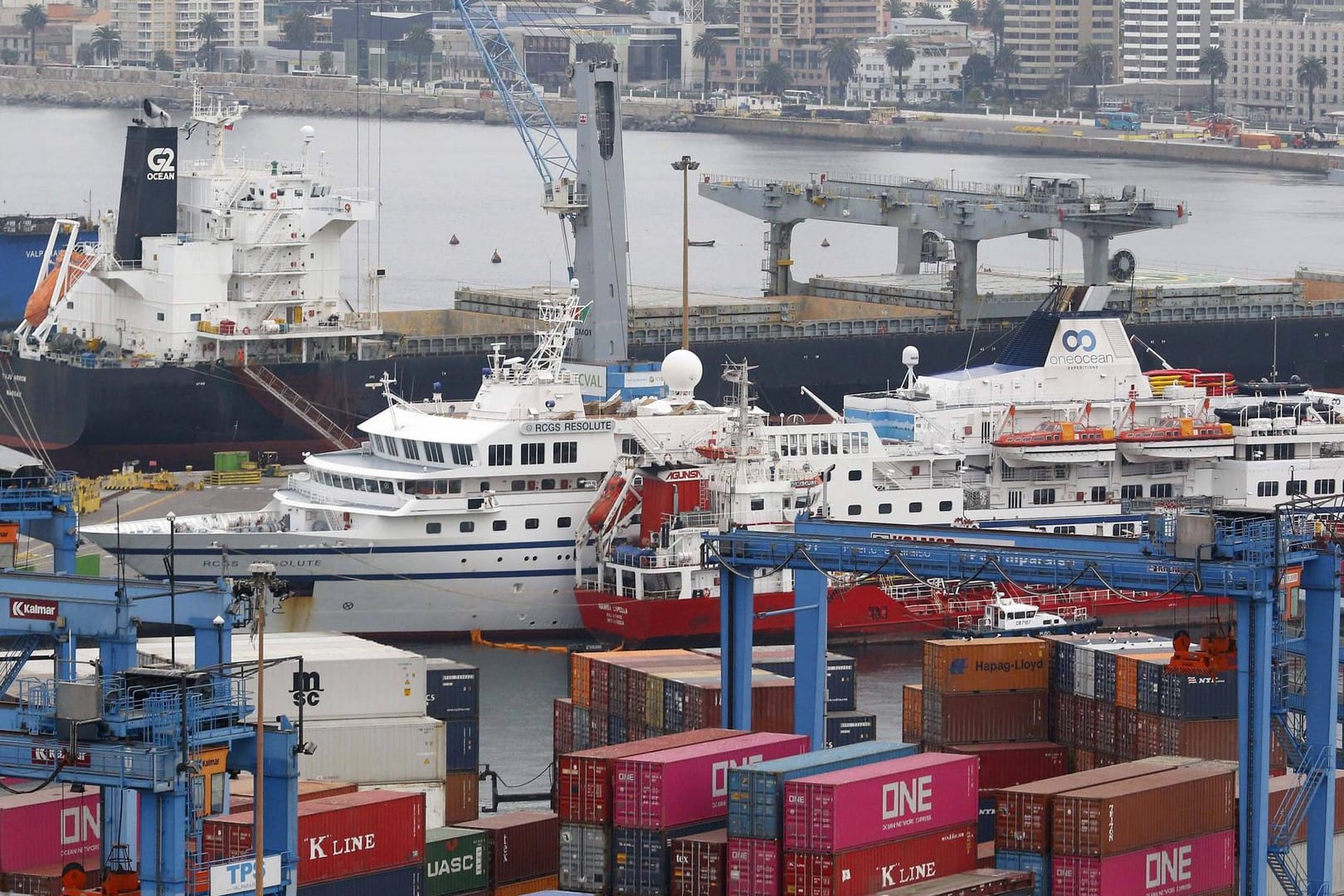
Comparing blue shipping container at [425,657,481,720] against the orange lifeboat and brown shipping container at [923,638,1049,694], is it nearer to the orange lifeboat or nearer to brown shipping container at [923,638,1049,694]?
brown shipping container at [923,638,1049,694]

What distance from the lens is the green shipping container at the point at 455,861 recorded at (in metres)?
32.3

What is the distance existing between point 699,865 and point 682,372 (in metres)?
23.5

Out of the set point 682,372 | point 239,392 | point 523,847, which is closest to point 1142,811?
point 523,847

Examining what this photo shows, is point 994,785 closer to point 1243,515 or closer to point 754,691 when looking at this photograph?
point 754,691

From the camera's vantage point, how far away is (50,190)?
141625 mm

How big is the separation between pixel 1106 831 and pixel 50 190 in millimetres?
116744

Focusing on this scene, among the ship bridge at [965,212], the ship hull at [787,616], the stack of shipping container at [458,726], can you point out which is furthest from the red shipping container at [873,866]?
the ship bridge at [965,212]

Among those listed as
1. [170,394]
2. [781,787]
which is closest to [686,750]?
[781,787]

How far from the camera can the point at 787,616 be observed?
51.7 metres

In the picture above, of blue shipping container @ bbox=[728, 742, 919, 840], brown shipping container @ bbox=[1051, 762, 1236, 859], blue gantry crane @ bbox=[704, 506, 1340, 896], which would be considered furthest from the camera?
blue gantry crane @ bbox=[704, 506, 1340, 896]

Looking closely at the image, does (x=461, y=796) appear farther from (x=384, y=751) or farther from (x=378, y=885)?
(x=378, y=885)

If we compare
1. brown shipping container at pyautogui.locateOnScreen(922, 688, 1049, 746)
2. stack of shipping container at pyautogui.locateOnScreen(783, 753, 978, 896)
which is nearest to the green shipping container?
stack of shipping container at pyautogui.locateOnScreen(783, 753, 978, 896)

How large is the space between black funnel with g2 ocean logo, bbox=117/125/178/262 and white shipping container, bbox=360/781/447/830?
34.0 m

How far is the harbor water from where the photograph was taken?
391ft
